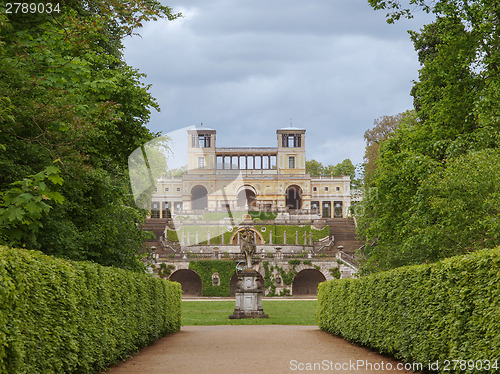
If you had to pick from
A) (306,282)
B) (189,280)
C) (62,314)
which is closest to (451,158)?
(62,314)

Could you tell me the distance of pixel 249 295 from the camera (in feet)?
80.6

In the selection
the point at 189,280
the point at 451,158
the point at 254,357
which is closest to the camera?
the point at 254,357

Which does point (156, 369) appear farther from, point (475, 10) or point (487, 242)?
point (475, 10)

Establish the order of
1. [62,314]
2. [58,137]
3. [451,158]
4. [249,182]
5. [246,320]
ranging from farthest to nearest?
[249,182]
[246,320]
[451,158]
[58,137]
[62,314]

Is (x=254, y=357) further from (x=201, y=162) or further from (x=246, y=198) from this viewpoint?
(x=201, y=162)

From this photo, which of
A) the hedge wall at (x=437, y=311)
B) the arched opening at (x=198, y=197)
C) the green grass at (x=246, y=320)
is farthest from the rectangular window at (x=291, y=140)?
the hedge wall at (x=437, y=311)

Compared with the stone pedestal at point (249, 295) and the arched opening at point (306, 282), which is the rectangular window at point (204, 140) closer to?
the arched opening at point (306, 282)

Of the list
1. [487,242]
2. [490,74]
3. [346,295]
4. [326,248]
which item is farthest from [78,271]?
[326,248]

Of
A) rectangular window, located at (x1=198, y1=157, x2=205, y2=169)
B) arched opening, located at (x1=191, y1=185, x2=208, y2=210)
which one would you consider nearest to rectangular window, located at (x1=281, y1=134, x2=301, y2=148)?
rectangular window, located at (x1=198, y1=157, x2=205, y2=169)

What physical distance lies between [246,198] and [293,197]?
7286mm

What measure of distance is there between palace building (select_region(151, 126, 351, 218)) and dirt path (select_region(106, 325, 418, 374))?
2541 inches

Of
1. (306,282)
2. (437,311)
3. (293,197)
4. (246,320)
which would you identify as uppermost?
(293,197)

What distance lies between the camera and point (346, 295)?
15133 millimetres

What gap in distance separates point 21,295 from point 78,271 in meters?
2.44
